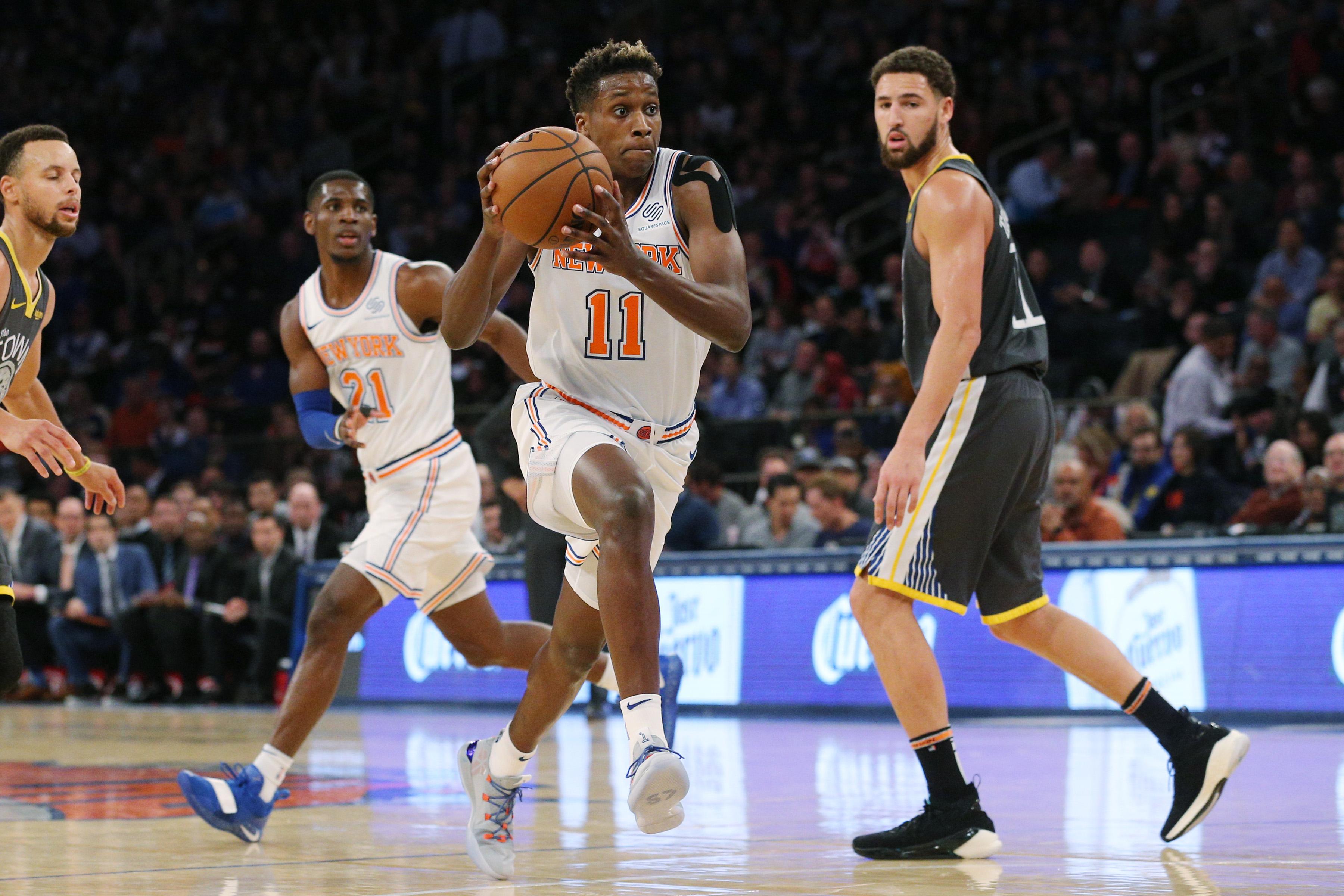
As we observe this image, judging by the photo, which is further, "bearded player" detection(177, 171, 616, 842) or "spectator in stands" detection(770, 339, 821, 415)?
"spectator in stands" detection(770, 339, 821, 415)

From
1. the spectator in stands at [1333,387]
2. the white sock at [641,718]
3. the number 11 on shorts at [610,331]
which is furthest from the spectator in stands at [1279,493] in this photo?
the white sock at [641,718]

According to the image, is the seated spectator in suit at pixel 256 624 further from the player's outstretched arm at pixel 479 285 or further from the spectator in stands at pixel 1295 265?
the player's outstretched arm at pixel 479 285

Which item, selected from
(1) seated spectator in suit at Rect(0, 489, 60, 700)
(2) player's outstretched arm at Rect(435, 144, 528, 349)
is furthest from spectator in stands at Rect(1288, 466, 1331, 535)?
(1) seated spectator in suit at Rect(0, 489, 60, 700)

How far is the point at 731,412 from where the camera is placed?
15188 mm

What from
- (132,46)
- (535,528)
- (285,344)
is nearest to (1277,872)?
(285,344)

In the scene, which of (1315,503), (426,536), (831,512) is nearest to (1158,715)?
(426,536)

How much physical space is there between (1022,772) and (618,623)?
3551mm

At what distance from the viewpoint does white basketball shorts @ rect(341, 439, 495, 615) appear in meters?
5.90

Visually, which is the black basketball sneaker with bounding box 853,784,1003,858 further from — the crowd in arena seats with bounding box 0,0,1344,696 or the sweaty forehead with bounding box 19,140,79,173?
the crowd in arena seats with bounding box 0,0,1344,696

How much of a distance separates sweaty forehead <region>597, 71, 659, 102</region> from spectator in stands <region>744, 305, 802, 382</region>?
1098 cm

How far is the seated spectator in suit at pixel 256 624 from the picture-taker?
13633mm

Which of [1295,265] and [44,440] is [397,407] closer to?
[44,440]

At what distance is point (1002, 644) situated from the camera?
10.1 meters

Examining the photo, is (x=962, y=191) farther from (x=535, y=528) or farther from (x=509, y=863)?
(x=535, y=528)
